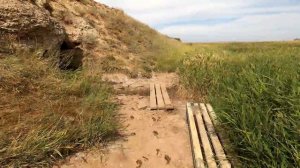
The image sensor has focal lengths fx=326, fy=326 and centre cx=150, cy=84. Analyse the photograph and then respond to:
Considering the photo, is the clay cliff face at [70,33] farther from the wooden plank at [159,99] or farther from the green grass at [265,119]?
the green grass at [265,119]

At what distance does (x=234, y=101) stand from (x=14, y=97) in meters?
3.06

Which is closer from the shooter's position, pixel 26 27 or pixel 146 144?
pixel 146 144

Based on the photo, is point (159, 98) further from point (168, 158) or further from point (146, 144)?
point (168, 158)

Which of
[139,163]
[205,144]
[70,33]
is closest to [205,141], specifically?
[205,144]

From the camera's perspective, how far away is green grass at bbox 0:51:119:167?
12.6 ft

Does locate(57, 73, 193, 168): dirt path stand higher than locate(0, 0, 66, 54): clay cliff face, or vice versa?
locate(0, 0, 66, 54): clay cliff face

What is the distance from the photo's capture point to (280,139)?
3.21 meters

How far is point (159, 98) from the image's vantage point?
24.8 ft

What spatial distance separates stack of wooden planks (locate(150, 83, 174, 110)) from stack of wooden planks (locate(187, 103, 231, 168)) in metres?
0.75

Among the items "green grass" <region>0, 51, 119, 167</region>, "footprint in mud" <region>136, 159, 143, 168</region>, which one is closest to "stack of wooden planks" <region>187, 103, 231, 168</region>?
"footprint in mud" <region>136, 159, 143, 168</region>

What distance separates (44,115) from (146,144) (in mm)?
1544

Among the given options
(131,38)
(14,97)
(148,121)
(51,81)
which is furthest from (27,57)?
(131,38)

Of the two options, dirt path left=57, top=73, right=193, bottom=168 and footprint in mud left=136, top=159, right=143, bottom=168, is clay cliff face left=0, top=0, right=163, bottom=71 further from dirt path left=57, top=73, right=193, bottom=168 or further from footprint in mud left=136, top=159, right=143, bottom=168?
footprint in mud left=136, top=159, right=143, bottom=168

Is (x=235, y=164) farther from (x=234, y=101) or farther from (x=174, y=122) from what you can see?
(x=174, y=122)
